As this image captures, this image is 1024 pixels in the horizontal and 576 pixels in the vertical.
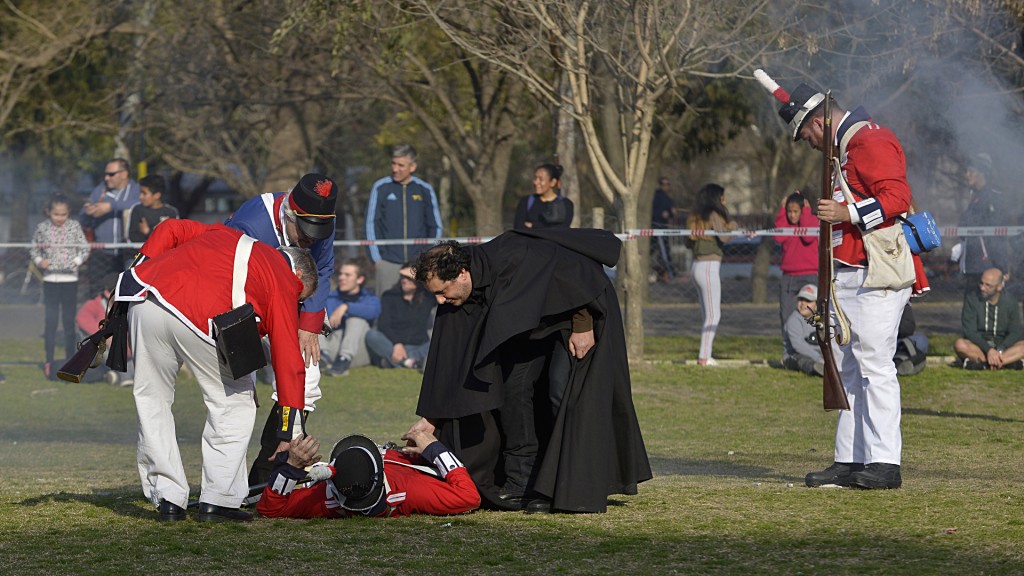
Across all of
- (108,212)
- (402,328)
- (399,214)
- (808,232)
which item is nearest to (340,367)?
(402,328)

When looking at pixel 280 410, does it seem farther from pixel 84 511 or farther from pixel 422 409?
pixel 84 511

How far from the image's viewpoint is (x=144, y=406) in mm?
6457

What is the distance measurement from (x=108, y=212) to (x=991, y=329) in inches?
393

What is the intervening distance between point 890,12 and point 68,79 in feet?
65.2

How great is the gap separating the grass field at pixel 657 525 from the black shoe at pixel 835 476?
0.14 meters

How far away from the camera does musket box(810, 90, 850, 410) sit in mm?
7238

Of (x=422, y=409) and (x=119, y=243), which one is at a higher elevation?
(x=119, y=243)

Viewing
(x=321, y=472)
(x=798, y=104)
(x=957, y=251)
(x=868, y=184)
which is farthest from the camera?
(x=957, y=251)

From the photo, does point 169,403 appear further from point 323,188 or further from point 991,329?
point 991,329

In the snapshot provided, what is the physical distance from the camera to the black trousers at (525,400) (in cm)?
688

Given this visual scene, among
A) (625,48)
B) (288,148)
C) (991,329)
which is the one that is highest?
(625,48)

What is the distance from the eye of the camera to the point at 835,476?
24.7ft

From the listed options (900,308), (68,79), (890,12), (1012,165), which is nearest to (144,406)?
(900,308)

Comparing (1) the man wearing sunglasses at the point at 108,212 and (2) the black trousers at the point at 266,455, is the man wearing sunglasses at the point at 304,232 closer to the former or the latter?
(2) the black trousers at the point at 266,455
